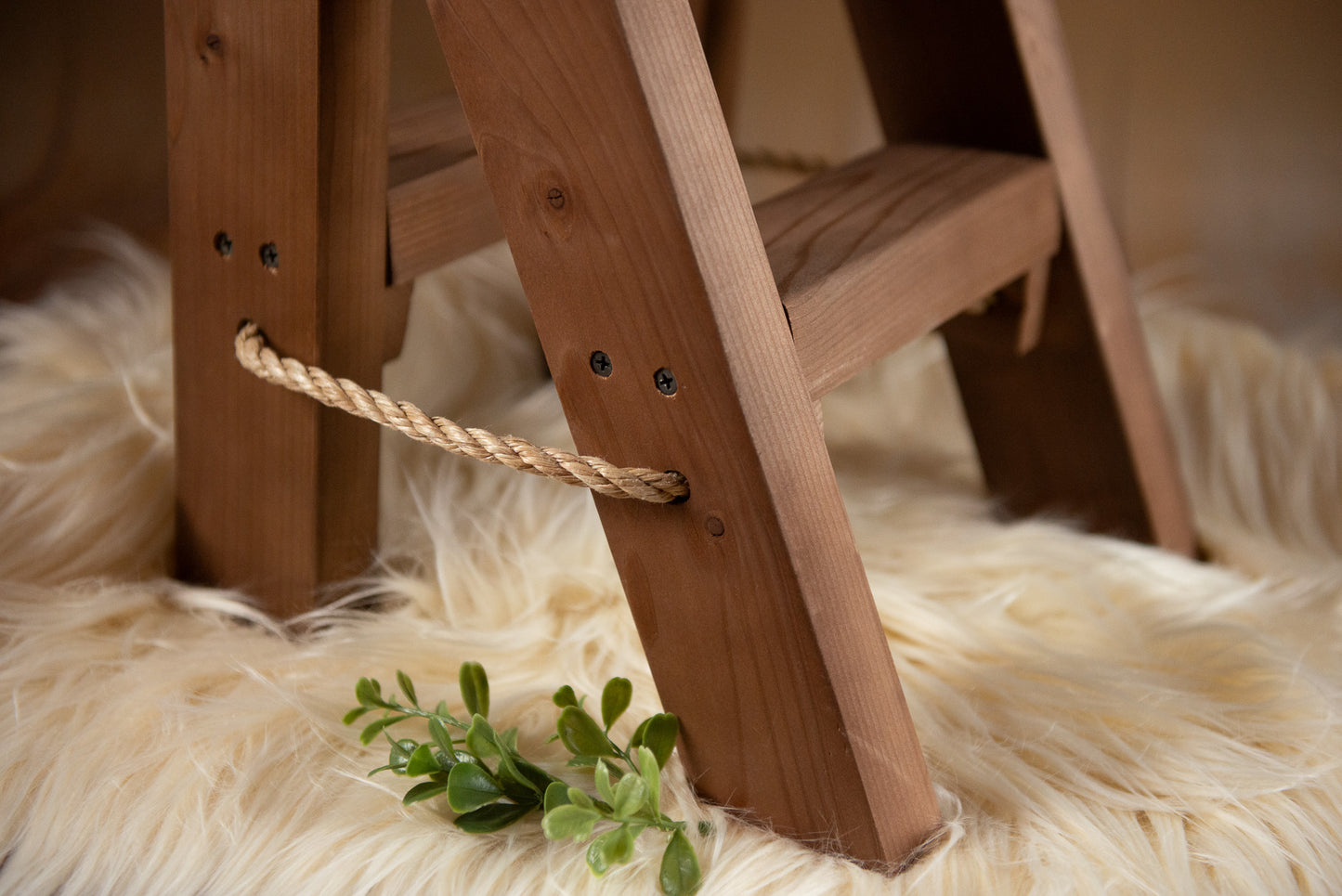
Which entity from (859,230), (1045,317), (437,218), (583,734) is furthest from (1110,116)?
Result: (583,734)

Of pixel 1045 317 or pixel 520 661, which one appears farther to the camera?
pixel 1045 317

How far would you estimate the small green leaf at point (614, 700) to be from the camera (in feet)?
1.29

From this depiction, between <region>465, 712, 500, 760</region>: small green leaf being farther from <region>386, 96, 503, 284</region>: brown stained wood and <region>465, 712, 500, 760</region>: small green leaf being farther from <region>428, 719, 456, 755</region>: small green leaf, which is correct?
<region>386, 96, 503, 284</region>: brown stained wood

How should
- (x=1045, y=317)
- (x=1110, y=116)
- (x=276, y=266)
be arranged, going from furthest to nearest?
(x=1110, y=116)
(x=1045, y=317)
(x=276, y=266)

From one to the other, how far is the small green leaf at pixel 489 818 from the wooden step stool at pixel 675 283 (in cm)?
7

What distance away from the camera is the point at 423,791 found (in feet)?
1.24

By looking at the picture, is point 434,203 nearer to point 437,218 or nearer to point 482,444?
point 437,218

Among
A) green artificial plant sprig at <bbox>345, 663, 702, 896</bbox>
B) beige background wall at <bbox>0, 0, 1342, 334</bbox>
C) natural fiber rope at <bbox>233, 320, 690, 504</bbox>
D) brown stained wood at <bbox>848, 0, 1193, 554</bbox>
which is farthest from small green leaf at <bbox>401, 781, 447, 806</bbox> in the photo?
beige background wall at <bbox>0, 0, 1342, 334</bbox>

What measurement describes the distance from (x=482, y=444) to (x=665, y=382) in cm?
7

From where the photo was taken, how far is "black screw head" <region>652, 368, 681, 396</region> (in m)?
0.36

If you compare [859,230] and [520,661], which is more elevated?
[859,230]

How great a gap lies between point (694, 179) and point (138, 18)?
0.74 m

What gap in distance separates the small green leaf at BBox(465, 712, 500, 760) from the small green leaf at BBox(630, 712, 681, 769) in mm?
48

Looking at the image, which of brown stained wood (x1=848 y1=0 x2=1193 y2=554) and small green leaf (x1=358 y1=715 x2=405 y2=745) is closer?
small green leaf (x1=358 y1=715 x2=405 y2=745)
